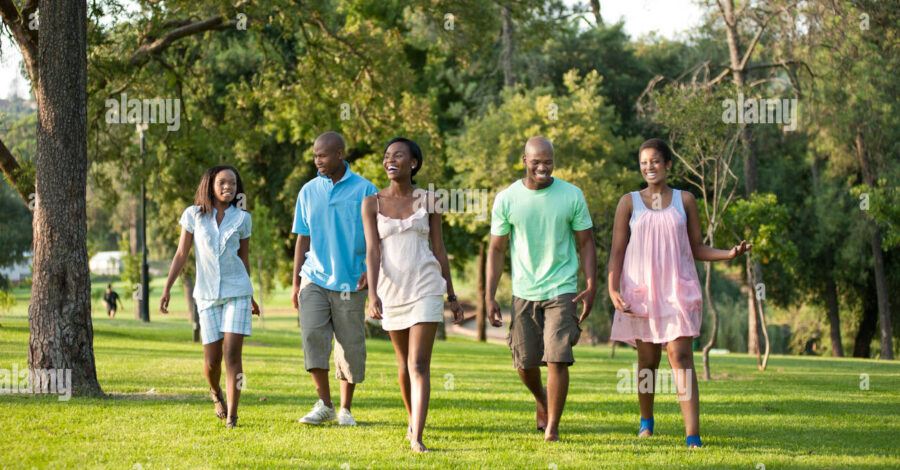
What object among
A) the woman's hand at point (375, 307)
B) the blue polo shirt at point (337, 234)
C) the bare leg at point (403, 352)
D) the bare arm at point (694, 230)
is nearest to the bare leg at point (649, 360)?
the bare arm at point (694, 230)

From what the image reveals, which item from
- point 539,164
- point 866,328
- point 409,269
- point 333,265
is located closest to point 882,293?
point 866,328

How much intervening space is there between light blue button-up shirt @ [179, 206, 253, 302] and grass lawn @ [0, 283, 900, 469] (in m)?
1.15

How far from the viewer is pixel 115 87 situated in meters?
17.0

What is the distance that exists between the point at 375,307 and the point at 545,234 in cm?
142

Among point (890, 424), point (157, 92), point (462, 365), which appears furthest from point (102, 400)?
point (157, 92)

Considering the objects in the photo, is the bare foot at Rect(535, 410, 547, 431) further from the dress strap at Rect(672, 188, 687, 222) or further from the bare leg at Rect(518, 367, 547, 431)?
the dress strap at Rect(672, 188, 687, 222)

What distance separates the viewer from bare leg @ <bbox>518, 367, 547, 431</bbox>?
281 inches

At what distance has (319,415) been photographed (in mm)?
7617

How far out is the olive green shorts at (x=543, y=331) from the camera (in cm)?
662

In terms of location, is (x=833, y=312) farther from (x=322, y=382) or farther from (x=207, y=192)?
(x=207, y=192)

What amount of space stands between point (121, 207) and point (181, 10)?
34.6m

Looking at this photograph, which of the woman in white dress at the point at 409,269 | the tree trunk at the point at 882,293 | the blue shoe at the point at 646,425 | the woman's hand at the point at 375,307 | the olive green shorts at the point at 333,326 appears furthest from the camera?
the tree trunk at the point at 882,293

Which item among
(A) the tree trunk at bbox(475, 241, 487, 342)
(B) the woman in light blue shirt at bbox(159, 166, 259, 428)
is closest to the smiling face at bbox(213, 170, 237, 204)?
(B) the woman in light blue shirt at bbox(159, 166, 259, 428)

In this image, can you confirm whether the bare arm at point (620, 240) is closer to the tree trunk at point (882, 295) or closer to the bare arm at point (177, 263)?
the bare arm at point (177, 263)
